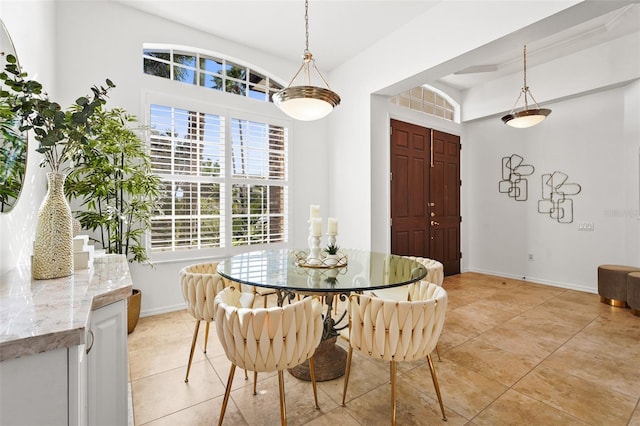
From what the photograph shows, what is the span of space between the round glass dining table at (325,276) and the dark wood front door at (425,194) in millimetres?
2161

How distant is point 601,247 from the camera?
4.34m

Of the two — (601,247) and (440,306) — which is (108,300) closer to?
(440,306)

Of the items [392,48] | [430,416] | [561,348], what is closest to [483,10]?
[392,48]

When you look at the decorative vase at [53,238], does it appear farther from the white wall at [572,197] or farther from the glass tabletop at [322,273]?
the white wall at [572,197]

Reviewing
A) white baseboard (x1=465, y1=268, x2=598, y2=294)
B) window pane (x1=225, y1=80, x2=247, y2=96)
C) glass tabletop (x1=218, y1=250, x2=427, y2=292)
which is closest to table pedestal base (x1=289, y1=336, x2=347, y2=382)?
glass tabletop (x1=218, y1=250, x2=427, y2=292)

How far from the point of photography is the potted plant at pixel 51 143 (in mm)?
1268

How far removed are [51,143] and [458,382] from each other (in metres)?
2.76

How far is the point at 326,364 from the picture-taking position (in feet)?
Answer: 7.37

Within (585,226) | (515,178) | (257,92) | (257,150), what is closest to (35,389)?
(257,150)

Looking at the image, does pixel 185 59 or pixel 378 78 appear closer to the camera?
pixel 185 59

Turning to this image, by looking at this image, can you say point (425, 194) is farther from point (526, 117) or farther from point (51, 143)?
Result: point (51, 143)

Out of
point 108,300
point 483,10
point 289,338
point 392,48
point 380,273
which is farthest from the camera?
point 392,48

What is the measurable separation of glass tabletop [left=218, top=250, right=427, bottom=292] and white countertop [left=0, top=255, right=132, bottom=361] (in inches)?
26.7

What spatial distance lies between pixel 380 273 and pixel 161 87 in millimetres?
3250
